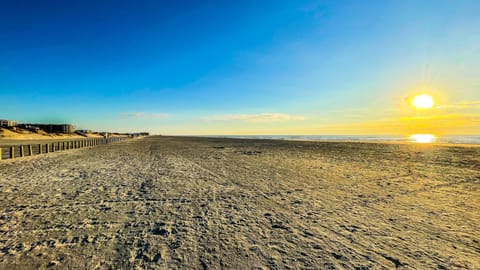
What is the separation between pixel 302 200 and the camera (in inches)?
254

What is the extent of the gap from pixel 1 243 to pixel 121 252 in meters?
2.17

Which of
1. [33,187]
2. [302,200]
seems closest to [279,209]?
[302,200]

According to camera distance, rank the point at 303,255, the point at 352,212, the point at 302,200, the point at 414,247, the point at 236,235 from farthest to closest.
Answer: the point at 302,200 → the point at 352,212 → the point at 236,235 → the point at 414,247 → the point at 303,255

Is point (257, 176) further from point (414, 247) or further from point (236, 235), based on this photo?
point (414, 247)

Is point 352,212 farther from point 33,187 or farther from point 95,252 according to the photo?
point 33,187

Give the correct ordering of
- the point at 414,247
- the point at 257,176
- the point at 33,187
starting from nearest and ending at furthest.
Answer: the point at 414,247 < the point at 33,187 < the point at 257,176

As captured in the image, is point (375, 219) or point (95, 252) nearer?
point (95, 252)

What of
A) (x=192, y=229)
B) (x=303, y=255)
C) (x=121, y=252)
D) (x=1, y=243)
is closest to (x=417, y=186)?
(x=303, y=255)

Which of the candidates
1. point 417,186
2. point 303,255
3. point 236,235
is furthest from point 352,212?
point 417,186

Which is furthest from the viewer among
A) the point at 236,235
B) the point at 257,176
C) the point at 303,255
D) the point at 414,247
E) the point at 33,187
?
the point at 257,176

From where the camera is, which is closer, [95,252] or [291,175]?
[95,252]

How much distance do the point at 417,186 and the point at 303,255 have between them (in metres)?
7.09

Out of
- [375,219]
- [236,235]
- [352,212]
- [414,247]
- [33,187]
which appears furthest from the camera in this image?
[33,187]

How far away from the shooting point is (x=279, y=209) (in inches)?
224
